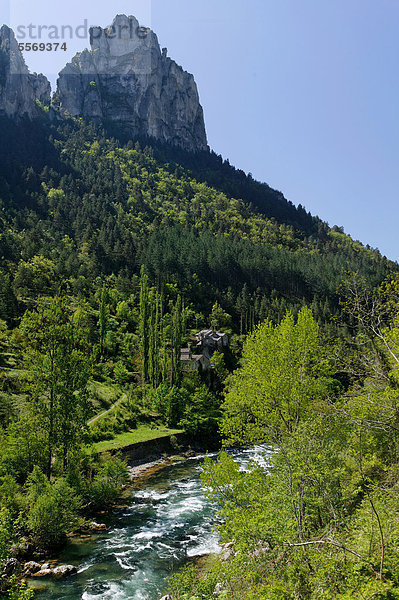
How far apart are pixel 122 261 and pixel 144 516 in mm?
83966

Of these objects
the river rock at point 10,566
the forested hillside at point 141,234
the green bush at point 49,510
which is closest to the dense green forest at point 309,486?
the river rock at point 10,566

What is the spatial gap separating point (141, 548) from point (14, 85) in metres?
215

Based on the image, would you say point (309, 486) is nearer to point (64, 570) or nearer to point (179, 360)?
point (64, 570)

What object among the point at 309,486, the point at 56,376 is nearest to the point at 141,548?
the point at 56,376

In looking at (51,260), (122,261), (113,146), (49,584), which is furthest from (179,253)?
(113,146)

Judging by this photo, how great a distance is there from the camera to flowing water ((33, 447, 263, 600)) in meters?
16.1

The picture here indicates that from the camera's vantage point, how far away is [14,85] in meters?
173

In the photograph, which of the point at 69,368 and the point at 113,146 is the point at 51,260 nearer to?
the point at 69,368

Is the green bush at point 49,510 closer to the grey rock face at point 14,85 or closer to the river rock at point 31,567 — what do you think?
the river rock at point 31,567

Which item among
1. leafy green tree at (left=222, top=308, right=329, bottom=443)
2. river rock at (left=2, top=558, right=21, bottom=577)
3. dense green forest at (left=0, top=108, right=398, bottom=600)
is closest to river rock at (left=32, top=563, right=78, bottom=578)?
river rock at (left=2, top=558, right=21, bottom=577)

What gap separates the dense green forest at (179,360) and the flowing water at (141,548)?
2.05m

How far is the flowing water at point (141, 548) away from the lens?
52.8 feet

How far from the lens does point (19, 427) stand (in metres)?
22.8

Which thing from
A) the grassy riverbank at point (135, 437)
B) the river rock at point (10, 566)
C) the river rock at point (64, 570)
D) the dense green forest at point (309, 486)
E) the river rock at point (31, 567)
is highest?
the dense green forest at point (309, 486)
